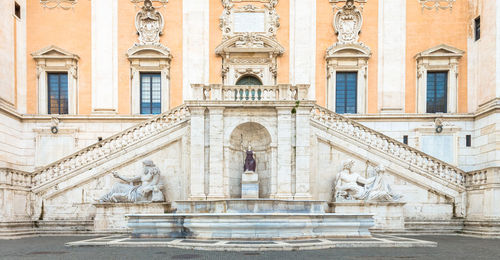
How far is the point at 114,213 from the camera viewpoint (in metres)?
17.2

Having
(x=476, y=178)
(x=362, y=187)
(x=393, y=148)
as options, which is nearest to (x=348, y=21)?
(x=393, y=148)

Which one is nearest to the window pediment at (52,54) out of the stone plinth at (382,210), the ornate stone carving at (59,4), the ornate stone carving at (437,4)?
the ornate stone carving at (59,4)

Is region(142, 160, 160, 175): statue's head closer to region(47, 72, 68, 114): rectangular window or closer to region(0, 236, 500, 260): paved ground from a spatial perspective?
region(0, 236, 500, 260): paved ground

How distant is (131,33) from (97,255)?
55.1 ft

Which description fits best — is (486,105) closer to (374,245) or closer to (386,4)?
(386,4)

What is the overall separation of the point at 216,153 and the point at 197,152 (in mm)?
796

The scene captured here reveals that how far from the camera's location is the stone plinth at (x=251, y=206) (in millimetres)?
14656

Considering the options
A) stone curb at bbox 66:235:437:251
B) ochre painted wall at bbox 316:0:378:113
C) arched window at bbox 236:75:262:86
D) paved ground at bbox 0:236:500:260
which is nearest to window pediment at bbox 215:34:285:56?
arched window at bbox 236:75:262:86

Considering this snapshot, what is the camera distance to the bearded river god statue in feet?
57.0

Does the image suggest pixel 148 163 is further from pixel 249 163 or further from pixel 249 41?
pixel 249 41

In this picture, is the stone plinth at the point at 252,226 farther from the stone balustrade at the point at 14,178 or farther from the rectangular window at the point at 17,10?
the rectangular window at the point at 17,10

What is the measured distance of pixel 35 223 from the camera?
1791 centimetres

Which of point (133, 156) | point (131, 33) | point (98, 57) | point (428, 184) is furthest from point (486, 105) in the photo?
point (98, 57)

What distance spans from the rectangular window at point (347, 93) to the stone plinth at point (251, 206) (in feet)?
30.3
